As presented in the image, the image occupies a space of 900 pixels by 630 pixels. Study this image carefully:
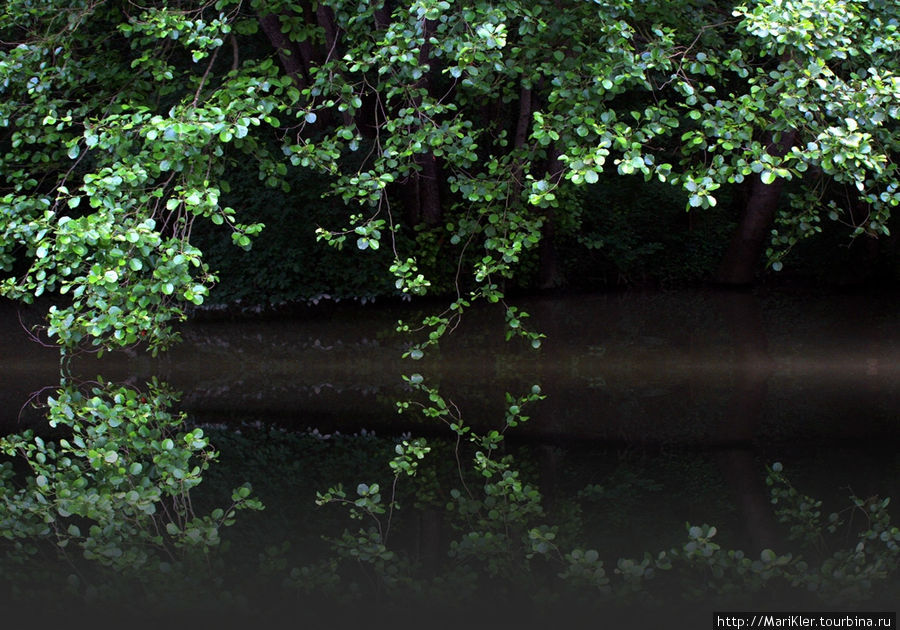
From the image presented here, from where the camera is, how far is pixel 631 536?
12.7ft

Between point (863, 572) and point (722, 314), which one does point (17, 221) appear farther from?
point (722, 314)

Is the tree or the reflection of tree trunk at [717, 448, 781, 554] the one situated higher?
the tree

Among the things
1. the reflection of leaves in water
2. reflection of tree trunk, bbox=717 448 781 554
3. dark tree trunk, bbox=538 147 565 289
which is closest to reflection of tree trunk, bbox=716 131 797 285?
dark tree trunk, bbox=538 147 565 289

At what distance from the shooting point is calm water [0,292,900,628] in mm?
4320

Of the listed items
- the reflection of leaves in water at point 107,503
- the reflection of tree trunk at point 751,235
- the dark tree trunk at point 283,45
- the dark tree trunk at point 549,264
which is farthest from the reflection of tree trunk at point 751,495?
the dark tree trunk at point 549,264

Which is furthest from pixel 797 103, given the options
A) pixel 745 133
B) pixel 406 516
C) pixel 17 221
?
pixel 17 221

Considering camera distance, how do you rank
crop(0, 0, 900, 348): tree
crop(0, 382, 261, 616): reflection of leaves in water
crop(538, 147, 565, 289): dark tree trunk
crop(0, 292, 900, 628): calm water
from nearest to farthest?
crop(0, 382, 261, 616): reflection of leaves in water → crop(0, 292, 900, 628): calm water → crop(0, 0, 900, 348): tree → crop(538, 147, 565, 289): dark tree trunk

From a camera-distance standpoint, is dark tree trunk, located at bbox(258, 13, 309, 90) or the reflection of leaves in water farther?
dark tree trunk, located at bbox(258, 13, 309, 90)

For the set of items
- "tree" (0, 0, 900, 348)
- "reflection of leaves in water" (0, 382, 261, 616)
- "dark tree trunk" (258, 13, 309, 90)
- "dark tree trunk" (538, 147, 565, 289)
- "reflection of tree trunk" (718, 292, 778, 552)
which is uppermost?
"dark tree trunk" (258, 13, 309, 90)

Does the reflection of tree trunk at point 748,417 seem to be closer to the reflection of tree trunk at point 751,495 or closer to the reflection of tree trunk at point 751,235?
the reflection of tree trunk at point 751,495

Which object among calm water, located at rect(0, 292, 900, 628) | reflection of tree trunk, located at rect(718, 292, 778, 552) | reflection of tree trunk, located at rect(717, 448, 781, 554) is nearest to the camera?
reflection of tree trunk, located at rect(717, 448, 781, 554)

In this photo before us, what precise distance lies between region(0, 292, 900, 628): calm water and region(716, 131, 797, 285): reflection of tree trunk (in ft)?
1.34

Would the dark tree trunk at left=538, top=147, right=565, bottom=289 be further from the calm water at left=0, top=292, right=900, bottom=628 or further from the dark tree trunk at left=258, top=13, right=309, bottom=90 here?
the dark tree trunk at left=258, top=13, right=309, bottom=90

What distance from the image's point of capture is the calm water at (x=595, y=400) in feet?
14.2
